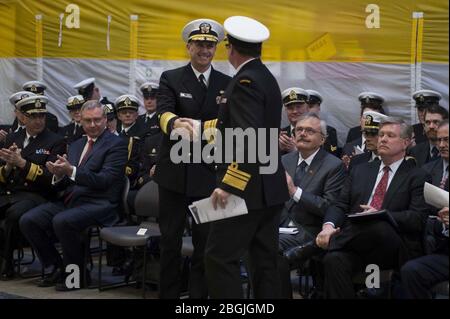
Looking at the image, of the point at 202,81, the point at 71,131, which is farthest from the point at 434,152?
the point at 71,131

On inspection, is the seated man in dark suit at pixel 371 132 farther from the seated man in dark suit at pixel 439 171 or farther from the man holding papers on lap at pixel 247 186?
the man holding papers on lap at pixel 247 186

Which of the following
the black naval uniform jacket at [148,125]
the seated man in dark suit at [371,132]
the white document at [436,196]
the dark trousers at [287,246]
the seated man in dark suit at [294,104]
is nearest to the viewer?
the white document at [436,196]

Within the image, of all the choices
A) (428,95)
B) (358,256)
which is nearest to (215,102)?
(358,256)

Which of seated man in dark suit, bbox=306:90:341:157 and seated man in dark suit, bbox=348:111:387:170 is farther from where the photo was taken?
seated man in dark suit, bbox=306:90:341:157

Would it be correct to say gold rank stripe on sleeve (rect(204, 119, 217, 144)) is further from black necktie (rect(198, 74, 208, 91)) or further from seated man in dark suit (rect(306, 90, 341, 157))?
seated man in dark suit (rect(306, 90, 341, 157))

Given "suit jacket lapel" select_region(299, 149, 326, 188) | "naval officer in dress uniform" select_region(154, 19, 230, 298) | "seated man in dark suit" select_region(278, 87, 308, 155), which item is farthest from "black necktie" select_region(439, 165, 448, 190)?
"seated man in dark suit" select_region(278, 87, 308, 155)

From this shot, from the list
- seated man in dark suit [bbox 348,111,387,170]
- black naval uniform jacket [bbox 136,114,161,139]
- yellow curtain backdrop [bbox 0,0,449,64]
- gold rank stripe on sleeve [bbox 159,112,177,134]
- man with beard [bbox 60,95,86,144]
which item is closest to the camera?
gold rank stripe on sleeve [bbox 159,112,177,134]

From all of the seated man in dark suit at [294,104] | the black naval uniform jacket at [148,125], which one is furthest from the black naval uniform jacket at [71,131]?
the seated man in dark suit at [294,104]

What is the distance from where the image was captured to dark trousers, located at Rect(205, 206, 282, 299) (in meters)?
4.04

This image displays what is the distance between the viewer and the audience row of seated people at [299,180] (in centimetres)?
486

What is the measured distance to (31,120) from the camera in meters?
6.88

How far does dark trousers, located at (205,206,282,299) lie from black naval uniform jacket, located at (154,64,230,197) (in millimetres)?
752

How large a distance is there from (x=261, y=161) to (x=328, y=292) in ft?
4.09
